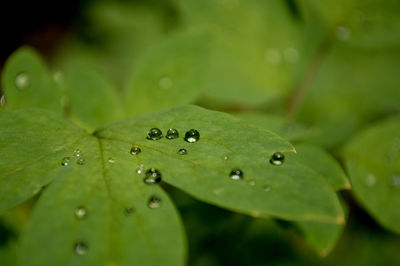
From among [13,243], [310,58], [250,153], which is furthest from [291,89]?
[13,243]

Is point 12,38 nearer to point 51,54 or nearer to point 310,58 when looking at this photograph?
point 51,54

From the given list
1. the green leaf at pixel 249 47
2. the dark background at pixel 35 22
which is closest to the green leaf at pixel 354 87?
the green leaf at pixel 249 47

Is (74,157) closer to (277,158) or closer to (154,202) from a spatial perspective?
(154,202)

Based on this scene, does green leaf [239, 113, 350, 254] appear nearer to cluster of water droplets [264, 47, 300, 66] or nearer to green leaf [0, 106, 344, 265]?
green leaf [0, 106, 344, 265]

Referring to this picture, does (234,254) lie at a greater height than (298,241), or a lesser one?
greater

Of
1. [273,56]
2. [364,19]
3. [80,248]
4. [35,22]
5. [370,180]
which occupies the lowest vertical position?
[35,22]

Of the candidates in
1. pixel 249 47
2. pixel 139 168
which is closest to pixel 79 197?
pixel 139 168
